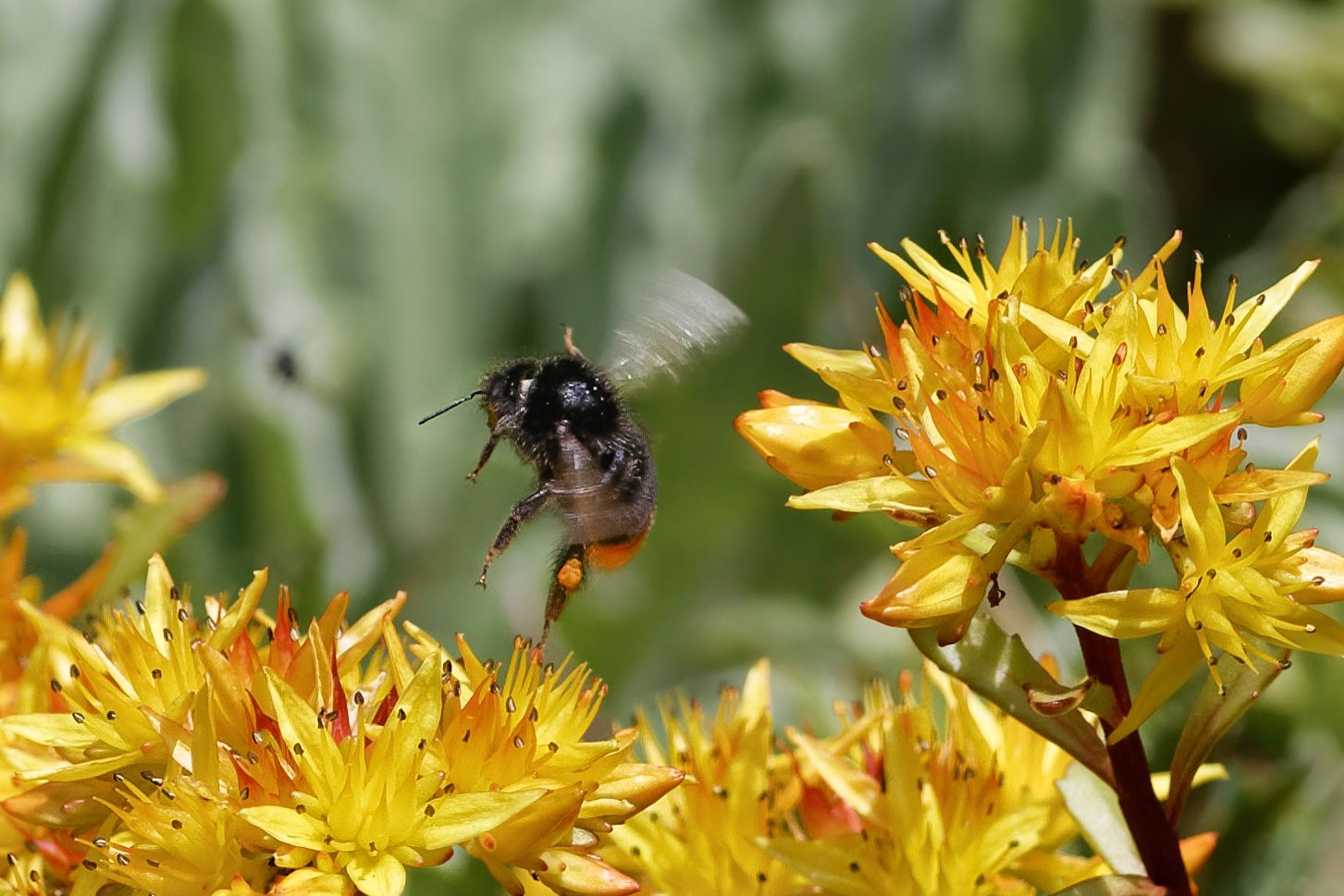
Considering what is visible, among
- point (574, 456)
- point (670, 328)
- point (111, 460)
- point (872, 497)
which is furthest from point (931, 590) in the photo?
point (111, 460)

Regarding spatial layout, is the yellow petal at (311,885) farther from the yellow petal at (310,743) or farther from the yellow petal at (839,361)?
the yellow petal at (839,361)

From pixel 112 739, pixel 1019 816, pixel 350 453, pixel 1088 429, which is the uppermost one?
pixel 1088 429

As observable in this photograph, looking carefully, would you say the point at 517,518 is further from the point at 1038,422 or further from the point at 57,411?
the point at 57,411

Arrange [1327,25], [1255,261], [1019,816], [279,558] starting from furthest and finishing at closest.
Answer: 1. [1327,25]
2. [1255,261]
3. [279,558]
4. [1019,816]

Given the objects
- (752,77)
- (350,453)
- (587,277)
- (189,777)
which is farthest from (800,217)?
(189,777)

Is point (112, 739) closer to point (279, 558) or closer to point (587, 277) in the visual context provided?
point (279, 558)

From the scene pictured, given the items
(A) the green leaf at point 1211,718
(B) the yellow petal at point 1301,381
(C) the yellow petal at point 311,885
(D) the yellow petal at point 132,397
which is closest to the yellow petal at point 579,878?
(C) the yellow petal at point 311,885

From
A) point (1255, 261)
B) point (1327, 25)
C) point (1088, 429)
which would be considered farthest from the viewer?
point (1327, 25)
